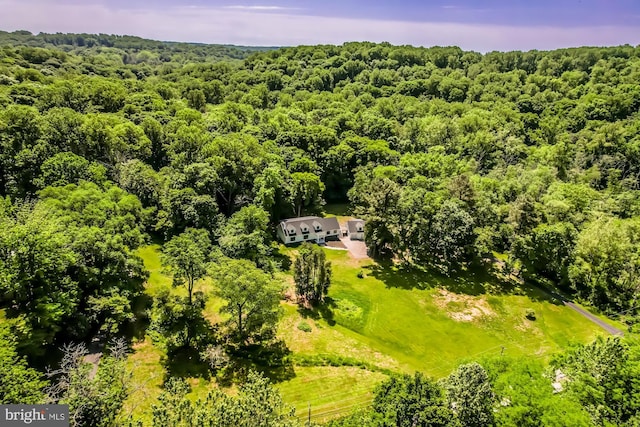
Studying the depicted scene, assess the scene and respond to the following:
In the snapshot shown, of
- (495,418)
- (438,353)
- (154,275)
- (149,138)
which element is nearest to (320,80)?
(149,138)

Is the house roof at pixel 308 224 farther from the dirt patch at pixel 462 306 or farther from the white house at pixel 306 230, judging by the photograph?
the dirt patch at pixel 462 306

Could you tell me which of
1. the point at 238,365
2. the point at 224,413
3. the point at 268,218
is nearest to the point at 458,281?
the point at 268,218

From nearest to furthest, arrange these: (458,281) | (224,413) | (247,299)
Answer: (224,413), (247,299), (458,281)

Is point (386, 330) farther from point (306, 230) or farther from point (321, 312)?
point (306, 230)

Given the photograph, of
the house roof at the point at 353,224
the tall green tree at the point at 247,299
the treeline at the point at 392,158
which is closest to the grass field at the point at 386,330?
the tall green tree at the point at 247,299

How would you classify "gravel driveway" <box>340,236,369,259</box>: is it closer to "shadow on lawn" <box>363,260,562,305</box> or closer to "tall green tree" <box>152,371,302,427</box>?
"shadow on lawn" <box>363,260,562,305</box>

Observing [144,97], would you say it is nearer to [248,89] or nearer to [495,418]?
[248,89]

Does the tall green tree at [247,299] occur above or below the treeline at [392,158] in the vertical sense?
below
